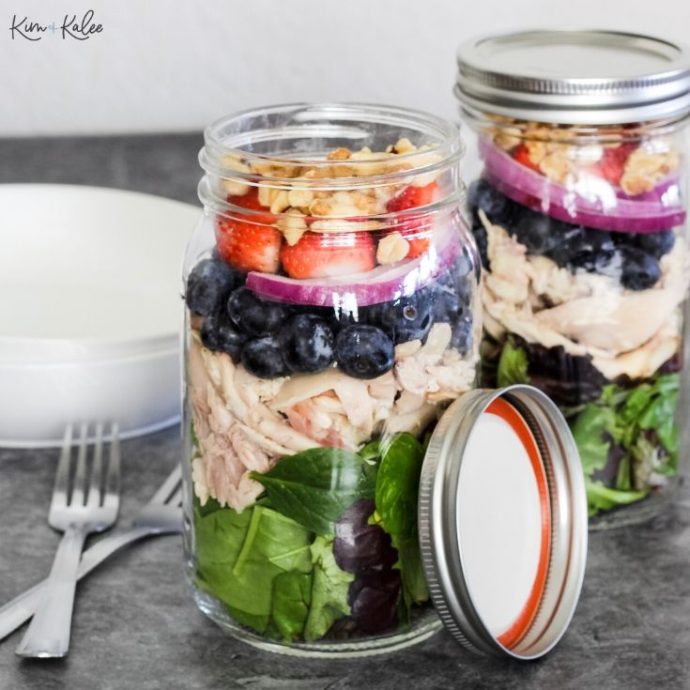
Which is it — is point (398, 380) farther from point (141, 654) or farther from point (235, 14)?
point (235, 14)

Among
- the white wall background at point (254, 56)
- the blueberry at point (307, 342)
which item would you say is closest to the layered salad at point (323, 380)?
the blueberry at point (307, 342)

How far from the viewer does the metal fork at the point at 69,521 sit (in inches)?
28.0

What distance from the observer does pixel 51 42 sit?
1.41 meters

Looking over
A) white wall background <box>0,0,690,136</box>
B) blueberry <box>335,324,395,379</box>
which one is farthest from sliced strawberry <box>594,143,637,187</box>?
white wall background <box>0,0,690,136</box>

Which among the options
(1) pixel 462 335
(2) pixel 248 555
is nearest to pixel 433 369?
(1) pixel 462 335

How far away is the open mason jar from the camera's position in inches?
26.5

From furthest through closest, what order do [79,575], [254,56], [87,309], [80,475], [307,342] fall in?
[254,56], [87,309], [80,475], [79,575], [307,342]

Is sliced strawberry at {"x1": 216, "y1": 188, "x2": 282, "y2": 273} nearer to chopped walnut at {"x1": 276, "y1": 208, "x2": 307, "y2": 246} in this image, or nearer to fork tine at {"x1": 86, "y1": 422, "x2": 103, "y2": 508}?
chopped walnut at {"x1": 276, "y1": 208, "x2": 307, "y2": 246}

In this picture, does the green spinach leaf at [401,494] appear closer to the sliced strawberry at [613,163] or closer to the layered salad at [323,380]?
the layered salad at [323,380]

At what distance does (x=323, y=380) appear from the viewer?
68cm

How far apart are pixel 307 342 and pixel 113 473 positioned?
0.28 meters

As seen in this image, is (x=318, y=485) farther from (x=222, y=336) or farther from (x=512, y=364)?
(x=512, y=364)

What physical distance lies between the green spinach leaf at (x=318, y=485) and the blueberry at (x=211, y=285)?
0.09 m

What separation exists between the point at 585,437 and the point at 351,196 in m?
0.26
